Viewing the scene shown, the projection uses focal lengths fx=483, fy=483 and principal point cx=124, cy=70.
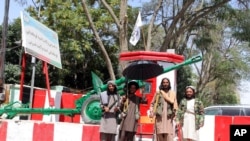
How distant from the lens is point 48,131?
25.9 feet

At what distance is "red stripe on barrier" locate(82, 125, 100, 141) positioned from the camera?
25.9 ft

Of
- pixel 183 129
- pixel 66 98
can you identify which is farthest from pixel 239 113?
pixel 183 129

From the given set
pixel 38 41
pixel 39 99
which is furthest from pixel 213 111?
pixel 38 41

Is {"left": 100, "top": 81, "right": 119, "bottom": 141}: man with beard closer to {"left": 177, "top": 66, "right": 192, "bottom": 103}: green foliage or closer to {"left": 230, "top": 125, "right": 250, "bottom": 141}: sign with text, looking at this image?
{"left": 230, "top": 125, "right": 250, "bottom": 141}: sign with text

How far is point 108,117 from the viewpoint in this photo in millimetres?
8195

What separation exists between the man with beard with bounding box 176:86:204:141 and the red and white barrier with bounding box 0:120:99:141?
1.60m

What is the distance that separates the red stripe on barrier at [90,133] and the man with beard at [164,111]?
37.9 inches

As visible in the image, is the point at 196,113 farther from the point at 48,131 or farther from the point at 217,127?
the point at 48,131

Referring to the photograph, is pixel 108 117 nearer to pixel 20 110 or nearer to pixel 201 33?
pixel 20 110

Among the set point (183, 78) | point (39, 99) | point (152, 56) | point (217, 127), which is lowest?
point (217, 127)

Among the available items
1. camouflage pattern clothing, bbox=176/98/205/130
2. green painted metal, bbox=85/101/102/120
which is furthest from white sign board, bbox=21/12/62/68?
camouflage pattern clothing, bbox=176/98/205/130

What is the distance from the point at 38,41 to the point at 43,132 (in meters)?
4.43

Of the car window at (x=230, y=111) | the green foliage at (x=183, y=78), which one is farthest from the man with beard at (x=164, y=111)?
the green foliage at (x=183, y=78)

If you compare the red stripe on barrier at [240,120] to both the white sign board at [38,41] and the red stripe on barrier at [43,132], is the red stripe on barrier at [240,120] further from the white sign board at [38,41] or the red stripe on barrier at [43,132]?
the white sign board at [38,41]
